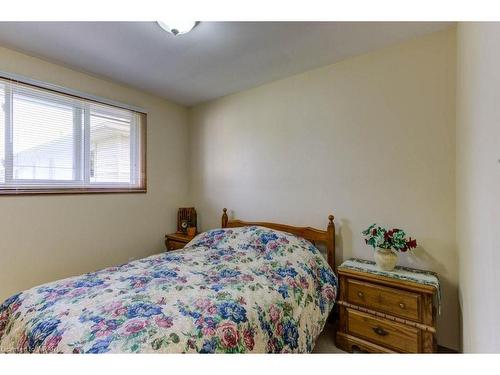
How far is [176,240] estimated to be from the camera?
9.07ft

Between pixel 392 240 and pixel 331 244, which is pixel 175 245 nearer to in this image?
pixel 331 244

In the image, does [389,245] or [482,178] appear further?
[389,245]

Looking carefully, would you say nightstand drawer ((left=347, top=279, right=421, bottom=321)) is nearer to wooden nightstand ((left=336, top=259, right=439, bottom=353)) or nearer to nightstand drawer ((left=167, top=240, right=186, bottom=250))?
wooden nightstand ((left=336, top=259, right=439, bottom=353))

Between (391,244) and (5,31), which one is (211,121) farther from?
(391,244)

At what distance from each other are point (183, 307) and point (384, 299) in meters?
1.33

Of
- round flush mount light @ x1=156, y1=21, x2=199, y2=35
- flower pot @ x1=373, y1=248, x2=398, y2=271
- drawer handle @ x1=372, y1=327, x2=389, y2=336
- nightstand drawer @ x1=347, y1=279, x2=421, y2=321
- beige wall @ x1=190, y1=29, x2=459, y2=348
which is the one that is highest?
round flush mount light @ x1=156, y1=21, x2=199, y2=35

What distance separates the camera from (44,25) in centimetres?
154

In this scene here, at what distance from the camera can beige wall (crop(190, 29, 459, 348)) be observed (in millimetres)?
1656

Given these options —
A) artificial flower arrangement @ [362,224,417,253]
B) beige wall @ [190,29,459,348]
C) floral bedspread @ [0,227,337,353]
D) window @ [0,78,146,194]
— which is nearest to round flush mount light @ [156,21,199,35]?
beige wall @ [190,29,459,348]

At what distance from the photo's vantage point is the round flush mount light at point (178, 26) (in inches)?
58.2

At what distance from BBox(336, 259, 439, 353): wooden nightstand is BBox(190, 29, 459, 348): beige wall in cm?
31

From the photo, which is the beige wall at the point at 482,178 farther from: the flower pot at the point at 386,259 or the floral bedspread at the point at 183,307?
the floral bedspread at the point at 183,307

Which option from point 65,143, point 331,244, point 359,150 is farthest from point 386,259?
point 65,143
